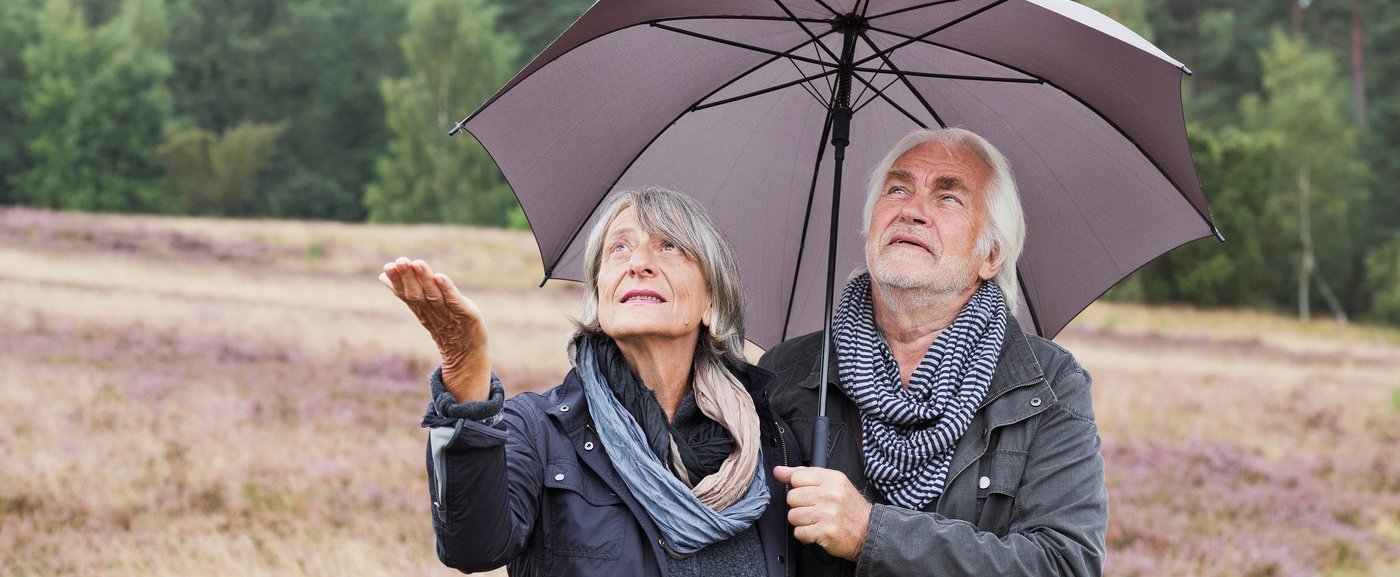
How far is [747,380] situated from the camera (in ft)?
9.50

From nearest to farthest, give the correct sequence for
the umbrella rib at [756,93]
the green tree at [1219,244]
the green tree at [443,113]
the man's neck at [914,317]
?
the man's neck at [914,317]
the umbrella rib at [756,93]
the green tree at [1219,244]
the green tree at [443,113]

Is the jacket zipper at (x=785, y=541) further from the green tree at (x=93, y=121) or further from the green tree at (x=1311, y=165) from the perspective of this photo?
the green tree at (x=93, y=121)

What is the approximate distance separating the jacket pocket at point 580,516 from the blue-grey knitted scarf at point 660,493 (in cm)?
6

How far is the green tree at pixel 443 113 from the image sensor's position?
4375cm

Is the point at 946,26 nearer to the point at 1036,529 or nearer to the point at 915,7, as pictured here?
the point at 915,7

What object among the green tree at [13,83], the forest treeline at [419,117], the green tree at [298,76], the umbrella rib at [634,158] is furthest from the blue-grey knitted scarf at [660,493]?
the green tree at [13,83]

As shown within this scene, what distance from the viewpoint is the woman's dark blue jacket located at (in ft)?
7.02

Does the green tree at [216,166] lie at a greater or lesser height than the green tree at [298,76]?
lesser

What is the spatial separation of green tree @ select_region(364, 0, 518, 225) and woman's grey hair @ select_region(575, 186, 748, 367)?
41.2m

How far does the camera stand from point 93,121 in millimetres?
46344

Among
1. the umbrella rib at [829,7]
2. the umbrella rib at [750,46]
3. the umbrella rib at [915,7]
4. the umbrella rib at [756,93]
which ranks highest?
the umbrella rib at [915,7]

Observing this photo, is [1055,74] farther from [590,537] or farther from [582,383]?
[590,537]

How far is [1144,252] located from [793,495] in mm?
1472

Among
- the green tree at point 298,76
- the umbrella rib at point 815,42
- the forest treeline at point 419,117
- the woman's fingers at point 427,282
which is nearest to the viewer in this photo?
the woman's fingers at point 427,282
